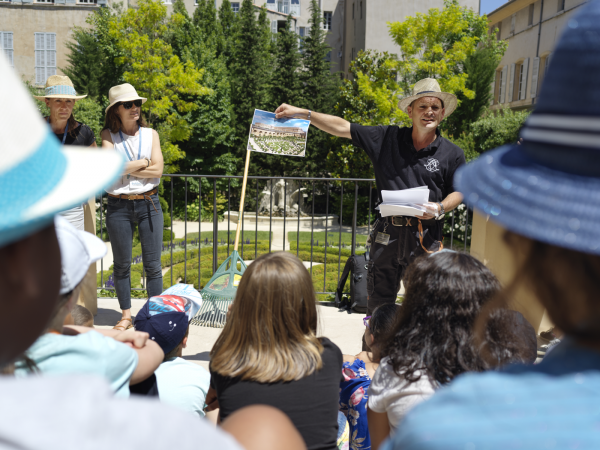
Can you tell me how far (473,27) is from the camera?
58.0ft

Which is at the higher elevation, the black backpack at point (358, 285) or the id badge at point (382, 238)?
the id badge at point (382, 238)

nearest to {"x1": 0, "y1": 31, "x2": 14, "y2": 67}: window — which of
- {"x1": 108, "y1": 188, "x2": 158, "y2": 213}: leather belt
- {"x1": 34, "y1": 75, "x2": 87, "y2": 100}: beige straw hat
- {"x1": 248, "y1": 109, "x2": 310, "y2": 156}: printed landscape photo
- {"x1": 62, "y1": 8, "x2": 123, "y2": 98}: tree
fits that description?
{"x1": 62, "y1": 8, "x2": 123, "y2": 98}: tree

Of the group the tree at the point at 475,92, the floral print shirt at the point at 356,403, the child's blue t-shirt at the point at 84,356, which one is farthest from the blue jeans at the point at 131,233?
the tree at the point at 475,92

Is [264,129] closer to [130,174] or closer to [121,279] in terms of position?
[130,174]

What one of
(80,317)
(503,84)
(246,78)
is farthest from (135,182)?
(503,84)

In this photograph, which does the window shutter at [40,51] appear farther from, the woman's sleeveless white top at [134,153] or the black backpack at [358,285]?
the black backpack at [358,285]

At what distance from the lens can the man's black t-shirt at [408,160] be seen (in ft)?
11.1

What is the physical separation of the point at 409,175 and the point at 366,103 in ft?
45.6

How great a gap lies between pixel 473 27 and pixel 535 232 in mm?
19552

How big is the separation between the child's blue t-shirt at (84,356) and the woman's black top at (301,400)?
1.48 feet

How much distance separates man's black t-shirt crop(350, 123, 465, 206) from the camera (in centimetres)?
339

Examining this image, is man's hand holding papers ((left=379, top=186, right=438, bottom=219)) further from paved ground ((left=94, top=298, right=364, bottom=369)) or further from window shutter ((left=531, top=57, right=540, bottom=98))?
window shutter ((left=531, top=57, right=540, bottom=98))

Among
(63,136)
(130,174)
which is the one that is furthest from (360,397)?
(63,136)

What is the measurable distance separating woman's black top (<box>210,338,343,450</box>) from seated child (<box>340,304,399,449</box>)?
1.24 ft
